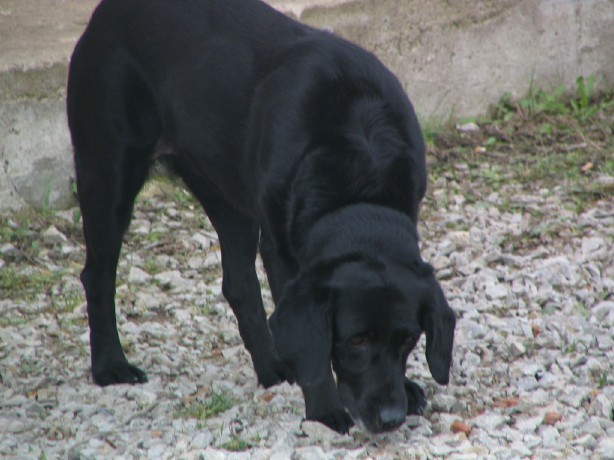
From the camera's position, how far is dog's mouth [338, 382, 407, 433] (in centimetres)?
325

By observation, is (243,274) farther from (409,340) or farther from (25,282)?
(25,282)

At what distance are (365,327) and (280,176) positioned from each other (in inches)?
24.6

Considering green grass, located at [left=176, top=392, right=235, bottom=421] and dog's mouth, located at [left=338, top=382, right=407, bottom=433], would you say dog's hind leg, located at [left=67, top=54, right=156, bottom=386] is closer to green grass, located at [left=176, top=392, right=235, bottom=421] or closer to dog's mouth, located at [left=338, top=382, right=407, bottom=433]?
green grass, located at [left=176, top=392, right=235, bottom=421]

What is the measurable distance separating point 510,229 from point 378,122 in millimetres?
2144

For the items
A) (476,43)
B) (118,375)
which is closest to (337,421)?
(118,375)

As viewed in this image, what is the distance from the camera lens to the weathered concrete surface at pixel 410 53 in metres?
5.60

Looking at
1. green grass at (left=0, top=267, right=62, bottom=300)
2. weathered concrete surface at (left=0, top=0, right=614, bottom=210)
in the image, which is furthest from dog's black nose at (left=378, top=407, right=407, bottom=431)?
weathered concrete surface at (left=0, top=0, right=614, bottom=210)

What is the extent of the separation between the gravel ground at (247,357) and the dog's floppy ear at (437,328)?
10.1 inches

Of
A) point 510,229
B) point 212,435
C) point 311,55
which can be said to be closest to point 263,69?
point 311,55

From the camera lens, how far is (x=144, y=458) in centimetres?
338

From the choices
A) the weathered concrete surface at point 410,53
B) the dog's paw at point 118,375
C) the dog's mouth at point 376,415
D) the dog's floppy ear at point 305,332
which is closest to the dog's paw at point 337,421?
the dog's mouth at point 376,415

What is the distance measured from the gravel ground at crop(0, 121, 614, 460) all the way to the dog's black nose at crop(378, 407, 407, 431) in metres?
0.13

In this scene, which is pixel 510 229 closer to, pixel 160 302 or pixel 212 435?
pixel 160 302

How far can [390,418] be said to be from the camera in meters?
3.25
